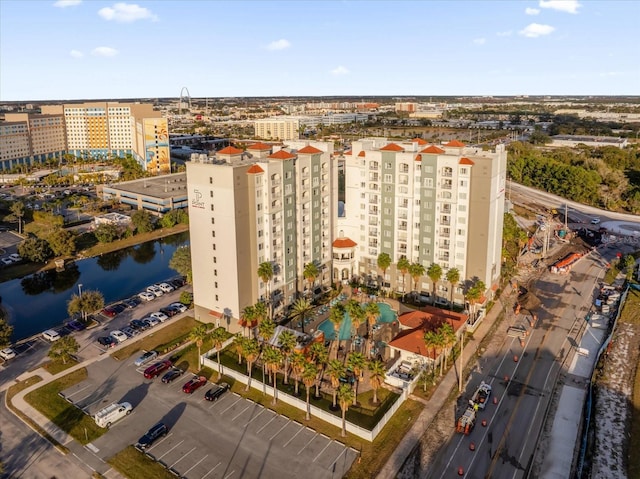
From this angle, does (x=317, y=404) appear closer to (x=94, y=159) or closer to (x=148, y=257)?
(x=148, y=257)

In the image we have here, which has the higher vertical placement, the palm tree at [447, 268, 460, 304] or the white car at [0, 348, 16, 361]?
the palm tree at [447, 268, 460, 304]

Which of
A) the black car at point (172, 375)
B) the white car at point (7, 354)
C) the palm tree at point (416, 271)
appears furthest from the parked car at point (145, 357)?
the palm tree at point (416, 271)

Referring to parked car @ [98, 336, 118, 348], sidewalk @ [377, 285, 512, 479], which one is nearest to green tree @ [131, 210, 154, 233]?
parked car @ [98, 336, 118, 348]

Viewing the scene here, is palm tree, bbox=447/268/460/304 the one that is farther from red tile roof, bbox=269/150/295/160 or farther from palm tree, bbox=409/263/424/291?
red tile roof, bbox=269/150/295/160

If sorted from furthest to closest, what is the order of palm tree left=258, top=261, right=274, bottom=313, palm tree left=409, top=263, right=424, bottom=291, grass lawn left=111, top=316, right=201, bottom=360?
palm tree left=409, top=263, right=424, bottom=291 < palm tree left=258, top=261, right=274, bottom=313 < grass lawn left=111, top=316, right=201, bottom=360

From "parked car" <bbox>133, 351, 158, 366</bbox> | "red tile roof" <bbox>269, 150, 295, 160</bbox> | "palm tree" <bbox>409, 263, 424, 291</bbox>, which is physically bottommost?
"parked car" <bbox>133, 351, 158, 366</bbox>

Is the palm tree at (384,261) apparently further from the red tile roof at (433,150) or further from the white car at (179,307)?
the white car at (179,307)
